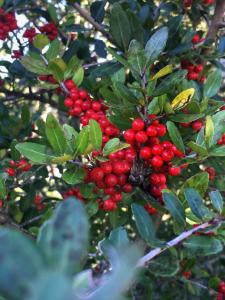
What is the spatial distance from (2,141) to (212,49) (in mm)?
1144

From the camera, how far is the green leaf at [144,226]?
1.12 metres

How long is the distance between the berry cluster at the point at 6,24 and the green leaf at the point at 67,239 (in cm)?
199

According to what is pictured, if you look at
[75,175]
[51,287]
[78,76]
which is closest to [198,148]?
[75,175]

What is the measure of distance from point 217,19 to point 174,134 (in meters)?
1.15

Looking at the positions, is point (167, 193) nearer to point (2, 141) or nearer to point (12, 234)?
point (12, 234)

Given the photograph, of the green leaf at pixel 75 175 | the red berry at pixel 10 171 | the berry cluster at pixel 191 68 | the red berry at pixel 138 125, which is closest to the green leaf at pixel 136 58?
the red berry at pixel 138 125

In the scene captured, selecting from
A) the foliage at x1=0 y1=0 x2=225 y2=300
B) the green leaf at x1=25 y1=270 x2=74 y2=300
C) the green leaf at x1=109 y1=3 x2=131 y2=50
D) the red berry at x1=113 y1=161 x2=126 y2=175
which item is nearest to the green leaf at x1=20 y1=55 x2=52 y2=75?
the foliage at x1=0 y1=0 x2=225 y2=300

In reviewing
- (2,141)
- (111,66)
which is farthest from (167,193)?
(2,141)

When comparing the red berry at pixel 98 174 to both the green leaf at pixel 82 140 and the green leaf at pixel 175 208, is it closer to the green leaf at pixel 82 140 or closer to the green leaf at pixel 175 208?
the green leaf at pixel 82 140

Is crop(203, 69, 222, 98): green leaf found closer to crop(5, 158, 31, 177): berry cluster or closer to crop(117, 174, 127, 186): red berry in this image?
crop(117, 174, 127, 186): red berry

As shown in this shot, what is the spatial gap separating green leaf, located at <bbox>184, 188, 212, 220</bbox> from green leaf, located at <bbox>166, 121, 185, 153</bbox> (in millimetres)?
250

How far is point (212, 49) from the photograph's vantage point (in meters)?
2.27

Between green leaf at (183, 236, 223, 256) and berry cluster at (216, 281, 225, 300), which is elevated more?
green leaf at (183, 236, 223, 256)

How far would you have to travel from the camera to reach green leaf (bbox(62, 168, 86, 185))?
147cm
